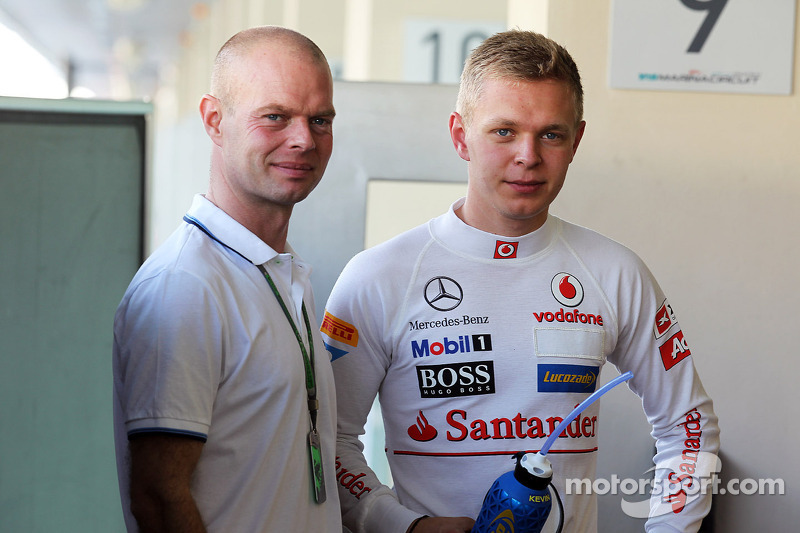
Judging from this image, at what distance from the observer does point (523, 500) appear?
3.92ft

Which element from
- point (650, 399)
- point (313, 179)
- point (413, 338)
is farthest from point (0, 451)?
point (650, 399)

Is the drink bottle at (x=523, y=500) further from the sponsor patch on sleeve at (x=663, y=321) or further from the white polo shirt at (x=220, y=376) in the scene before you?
the sponsor patch on sleeve at (x=663, y=321)

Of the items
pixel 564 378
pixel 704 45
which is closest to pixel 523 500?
pixel 564 378

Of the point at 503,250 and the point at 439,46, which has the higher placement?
the point at 439,46

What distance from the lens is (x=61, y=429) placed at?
40.8 inches

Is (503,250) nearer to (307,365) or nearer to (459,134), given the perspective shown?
(459,134)

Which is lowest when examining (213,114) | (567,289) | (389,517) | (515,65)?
(389,517)

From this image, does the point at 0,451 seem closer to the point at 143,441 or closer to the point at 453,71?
the point at 143,441

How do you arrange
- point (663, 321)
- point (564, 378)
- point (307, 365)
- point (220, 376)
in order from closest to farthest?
point (220, 376), point (307, 365), point (564, 378), point (663, 321)

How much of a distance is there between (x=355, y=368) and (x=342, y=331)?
7 centimetres

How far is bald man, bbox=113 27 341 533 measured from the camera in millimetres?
936

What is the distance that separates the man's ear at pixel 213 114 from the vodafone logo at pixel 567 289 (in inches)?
25.1

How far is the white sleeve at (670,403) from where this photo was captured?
1.53 m

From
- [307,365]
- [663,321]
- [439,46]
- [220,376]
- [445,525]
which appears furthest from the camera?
[439,46]
